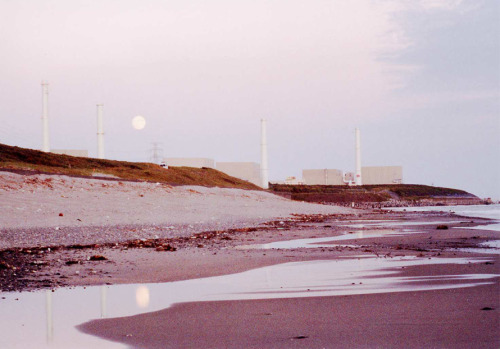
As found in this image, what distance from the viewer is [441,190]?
5418 inches

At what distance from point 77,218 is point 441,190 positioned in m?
127

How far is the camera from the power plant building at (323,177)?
417ft

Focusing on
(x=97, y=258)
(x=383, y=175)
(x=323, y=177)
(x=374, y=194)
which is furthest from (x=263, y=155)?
(x=97, y=258)

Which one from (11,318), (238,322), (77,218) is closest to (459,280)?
(238,322)

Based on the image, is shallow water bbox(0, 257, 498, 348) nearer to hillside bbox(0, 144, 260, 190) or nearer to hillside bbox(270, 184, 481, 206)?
hillside bbox(0, 144, 260, 190)

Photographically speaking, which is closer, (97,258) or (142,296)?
(142,296)

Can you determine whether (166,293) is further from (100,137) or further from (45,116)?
(100,137)

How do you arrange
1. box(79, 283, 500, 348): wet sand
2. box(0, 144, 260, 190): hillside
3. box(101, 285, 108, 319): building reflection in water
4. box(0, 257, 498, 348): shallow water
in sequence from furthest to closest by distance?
box(0, 144, 260, 190): hillside < box(101, 285, 108, 319): building reflection in water < box(0, 257, 498, 348): shallow water < box(79, 283, 500, 348): wet sand

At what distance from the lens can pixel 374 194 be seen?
324ft

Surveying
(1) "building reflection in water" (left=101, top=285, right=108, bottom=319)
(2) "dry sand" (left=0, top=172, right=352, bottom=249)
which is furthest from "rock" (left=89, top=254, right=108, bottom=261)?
(2) "dry sand" (left=0, top=172, right=352, bottom=249)

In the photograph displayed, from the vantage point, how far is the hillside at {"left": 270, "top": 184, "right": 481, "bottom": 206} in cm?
8879

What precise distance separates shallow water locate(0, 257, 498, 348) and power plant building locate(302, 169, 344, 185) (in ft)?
386

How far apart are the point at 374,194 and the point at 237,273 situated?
91530 mm

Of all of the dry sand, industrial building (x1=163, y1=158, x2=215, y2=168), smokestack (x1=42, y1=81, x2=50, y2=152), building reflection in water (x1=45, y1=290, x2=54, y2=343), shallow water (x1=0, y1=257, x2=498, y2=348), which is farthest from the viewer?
industrial building (x1=163, y1=158, x2=215, y2=168)
